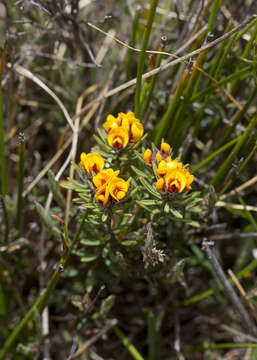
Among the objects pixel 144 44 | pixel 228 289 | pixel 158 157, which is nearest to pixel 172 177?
pixel 158 157

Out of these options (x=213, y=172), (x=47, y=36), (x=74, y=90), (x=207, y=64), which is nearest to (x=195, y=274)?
(x=213, y=172)

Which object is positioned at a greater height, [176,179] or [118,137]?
[118,137]

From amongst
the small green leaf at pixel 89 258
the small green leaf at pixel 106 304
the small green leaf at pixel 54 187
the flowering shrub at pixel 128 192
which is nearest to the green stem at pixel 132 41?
the flowering shrub at pixel 128 192

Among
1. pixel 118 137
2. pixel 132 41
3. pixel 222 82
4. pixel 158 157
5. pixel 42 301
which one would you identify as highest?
pixel 132 41

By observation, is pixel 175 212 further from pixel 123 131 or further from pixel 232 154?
pixel 232 154

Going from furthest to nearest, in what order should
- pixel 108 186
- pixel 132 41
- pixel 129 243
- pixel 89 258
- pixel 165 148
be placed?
pixel 132 41, pixel 89 258, pixel 129 243, pixel 165 148, pixel 108 186

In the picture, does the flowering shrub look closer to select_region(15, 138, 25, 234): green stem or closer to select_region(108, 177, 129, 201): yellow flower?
select_region(108, 177, 129, 201): yellow flower

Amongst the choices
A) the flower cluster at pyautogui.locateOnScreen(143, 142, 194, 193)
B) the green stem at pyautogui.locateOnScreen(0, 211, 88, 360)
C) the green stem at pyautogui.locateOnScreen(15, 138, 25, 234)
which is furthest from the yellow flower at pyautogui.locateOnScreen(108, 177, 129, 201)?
the green stem at pyautogui.locateOnScreen(15, 138, 25, 234)
